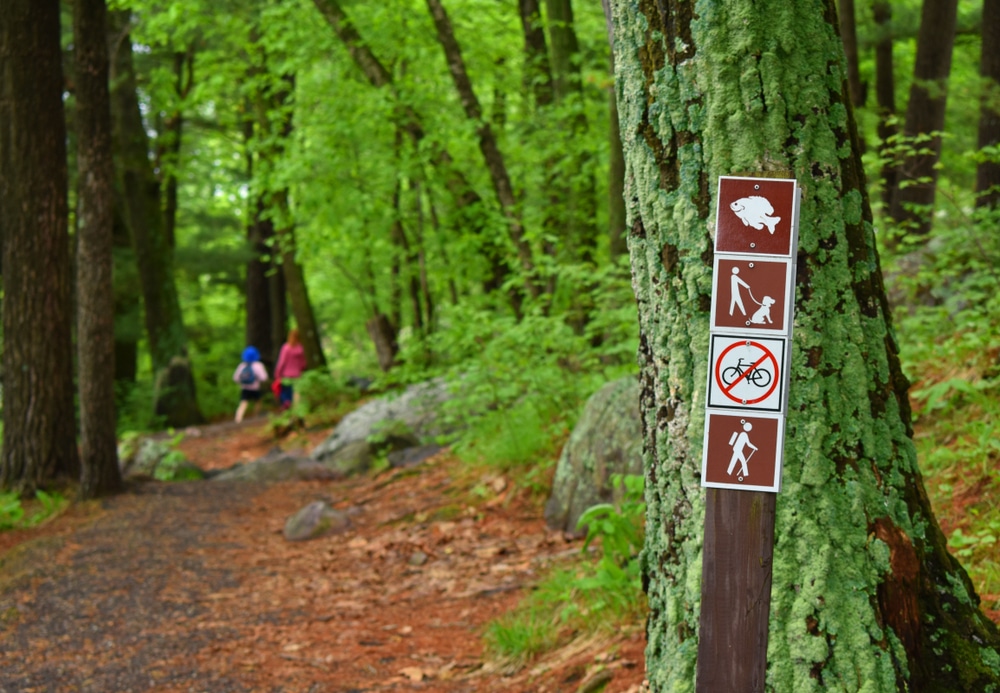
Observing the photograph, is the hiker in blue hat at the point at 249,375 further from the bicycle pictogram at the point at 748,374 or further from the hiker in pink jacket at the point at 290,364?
the bicycle pictogram at the point at 748,374

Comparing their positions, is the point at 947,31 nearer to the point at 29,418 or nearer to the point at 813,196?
the point at 813,196

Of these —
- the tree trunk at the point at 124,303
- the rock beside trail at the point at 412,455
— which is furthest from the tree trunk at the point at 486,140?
the tree trunk at the point at 124,303

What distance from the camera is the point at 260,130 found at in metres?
17.3

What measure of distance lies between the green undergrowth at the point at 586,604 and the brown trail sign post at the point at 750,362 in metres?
2.33

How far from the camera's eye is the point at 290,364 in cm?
1861

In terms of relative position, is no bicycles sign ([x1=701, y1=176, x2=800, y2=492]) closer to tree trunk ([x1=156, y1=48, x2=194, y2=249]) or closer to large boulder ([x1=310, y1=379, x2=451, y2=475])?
large boulder ([x1=310, y1=379, x2=451, y2=475])

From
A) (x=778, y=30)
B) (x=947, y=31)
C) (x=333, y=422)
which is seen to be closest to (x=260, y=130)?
(x=333, y=422)

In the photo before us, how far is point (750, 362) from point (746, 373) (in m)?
0.03

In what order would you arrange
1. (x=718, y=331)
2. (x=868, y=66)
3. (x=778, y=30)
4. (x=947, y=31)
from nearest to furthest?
(x=718, y=331) < (x=778, y=30) < (x=947, y=31) < (x=868, y=66)

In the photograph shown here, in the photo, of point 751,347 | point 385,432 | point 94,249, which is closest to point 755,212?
point 751,347

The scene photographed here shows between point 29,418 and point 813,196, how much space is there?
898cm

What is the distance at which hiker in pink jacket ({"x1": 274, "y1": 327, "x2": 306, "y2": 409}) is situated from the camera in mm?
18284

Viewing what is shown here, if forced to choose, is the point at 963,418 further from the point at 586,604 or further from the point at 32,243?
the point at 32,243

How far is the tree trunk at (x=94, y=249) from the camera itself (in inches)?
374
